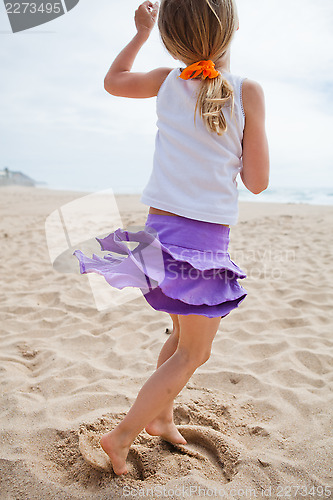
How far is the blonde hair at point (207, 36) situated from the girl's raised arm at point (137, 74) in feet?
Result: 0.54

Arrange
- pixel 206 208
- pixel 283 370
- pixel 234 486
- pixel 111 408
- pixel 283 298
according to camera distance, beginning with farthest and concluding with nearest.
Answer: pixel 283 298 → pixel 283 370 → pixel 111 408 → pixel 234 486 → pixel 206 208

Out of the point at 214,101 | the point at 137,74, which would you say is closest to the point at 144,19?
the point at 137,74

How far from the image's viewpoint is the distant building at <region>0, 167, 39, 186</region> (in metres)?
23.4

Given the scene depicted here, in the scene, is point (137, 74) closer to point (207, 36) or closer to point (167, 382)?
point (207, 36)

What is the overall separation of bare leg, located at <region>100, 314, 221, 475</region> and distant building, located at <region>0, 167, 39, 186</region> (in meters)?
23.1

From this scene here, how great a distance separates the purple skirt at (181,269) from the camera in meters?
1.37

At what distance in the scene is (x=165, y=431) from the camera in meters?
1.78

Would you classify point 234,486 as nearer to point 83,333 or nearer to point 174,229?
A: point 174,229

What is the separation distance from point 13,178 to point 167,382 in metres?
25.3

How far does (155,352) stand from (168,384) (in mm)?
1286

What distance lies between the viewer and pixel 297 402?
2156 millimetres

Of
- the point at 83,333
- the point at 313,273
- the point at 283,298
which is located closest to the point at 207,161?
the point at 83,333

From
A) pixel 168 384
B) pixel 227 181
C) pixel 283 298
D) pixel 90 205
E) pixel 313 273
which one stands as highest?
pixel 227 181

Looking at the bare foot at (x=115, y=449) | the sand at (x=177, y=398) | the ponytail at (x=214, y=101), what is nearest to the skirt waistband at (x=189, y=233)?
the ponytail at (x=214, y=101)
